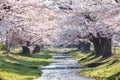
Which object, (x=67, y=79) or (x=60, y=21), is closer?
(x=67, y=79)

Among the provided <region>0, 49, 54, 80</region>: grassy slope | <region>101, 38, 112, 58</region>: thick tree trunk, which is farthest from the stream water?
<region>101, 38, 112, 58</region>: thick tree trunk

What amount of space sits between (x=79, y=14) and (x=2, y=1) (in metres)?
29.0

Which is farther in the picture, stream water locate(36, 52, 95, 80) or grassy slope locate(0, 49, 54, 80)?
stream water locate(36, 52, 95, 80)

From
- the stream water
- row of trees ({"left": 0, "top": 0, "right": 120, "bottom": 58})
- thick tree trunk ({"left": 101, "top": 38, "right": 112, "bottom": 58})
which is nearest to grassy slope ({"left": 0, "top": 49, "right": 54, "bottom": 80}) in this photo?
the stream water

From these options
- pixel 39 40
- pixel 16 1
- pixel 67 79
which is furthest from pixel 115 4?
pixel 39 40

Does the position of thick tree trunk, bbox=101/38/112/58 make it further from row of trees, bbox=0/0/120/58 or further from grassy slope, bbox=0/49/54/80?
grassy slope, bbox=0/49/54/80

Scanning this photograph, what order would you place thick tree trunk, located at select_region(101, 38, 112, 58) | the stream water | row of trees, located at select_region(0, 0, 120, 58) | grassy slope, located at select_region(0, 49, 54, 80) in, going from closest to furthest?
row of trees, located at select_region(0, 0, 120, 58) < grassy slope, located at select_region(0, 49, 54, 80) < the stream water < thick tree trunk, located at select_region(101, 38, 112, 58)

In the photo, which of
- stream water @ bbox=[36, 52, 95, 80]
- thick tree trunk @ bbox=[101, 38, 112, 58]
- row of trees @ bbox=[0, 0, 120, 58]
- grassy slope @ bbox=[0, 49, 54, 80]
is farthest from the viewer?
thick tree trunk @ bbox=[101, 38, 112, 58]

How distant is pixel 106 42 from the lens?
181 feet

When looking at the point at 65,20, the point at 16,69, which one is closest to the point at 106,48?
the point at 65,20

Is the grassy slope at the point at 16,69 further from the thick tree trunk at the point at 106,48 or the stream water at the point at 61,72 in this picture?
the thick tree trunk at the point at 106,48

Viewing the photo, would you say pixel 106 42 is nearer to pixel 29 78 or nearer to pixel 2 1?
pixel 29 78

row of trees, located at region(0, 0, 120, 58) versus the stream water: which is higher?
row of trees, located at region(0, 0, 120, 58)

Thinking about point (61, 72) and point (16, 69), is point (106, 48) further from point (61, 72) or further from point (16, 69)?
point (16, 69)
